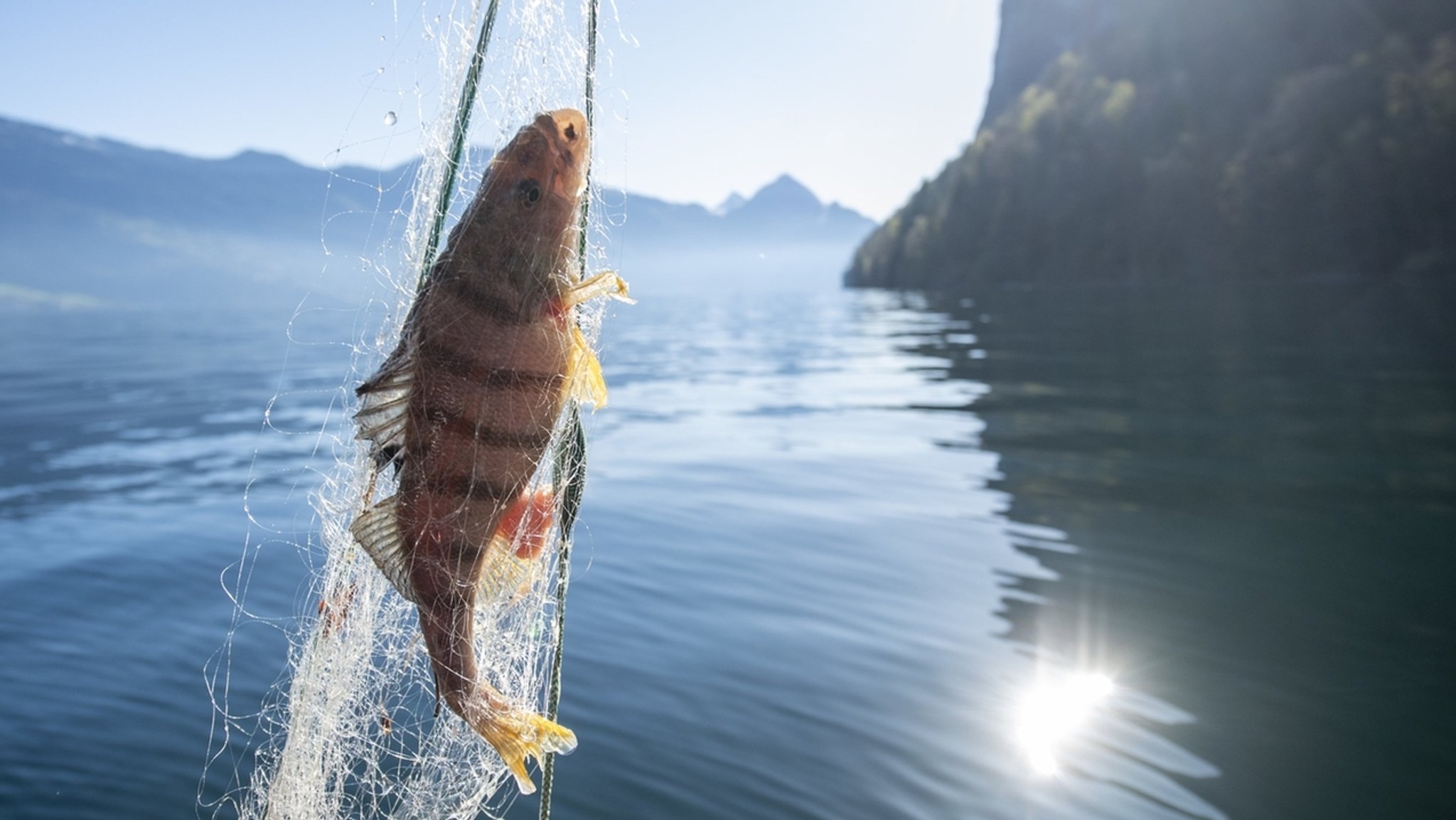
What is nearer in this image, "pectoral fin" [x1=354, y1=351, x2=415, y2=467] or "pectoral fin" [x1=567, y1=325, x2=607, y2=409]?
"pectoral fin" [x1=354, y1=351, x2=415, y2=467]

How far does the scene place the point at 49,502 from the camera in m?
14.2

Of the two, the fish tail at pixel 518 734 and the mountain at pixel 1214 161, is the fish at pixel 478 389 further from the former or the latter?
the mountain at pixel 1214 161

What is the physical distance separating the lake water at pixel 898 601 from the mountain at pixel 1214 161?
50.7 meters

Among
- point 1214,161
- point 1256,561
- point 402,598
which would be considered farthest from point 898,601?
point 1214,161

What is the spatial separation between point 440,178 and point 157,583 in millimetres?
9874

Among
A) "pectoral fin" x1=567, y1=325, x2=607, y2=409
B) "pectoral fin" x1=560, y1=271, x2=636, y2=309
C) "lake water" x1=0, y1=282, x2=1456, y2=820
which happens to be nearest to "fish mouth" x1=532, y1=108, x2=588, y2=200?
"pectoral fin" x1=560, y1=271, x2=636, y2=309

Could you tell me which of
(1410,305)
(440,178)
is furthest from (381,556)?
(1410,305)

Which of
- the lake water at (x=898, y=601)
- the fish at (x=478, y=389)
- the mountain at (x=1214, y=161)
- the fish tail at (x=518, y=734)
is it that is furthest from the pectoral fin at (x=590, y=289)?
the mountain at (x=1214, y=161)

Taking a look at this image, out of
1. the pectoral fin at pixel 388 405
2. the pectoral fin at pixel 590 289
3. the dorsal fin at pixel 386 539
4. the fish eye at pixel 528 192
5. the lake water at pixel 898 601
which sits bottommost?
the lake water at pixel 898 601

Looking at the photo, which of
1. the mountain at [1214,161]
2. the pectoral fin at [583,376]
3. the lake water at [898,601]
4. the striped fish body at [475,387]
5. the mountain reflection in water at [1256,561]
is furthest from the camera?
the mountain at [1214,161]

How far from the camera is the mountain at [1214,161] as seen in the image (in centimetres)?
6297

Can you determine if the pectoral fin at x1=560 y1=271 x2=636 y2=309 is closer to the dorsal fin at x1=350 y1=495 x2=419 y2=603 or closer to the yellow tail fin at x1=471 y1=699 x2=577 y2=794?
the dorsal fin at x1=350 y1=495 x2=419 y2=603

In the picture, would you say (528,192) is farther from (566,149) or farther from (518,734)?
(518,734)

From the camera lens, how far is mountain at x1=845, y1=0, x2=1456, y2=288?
62969mm
